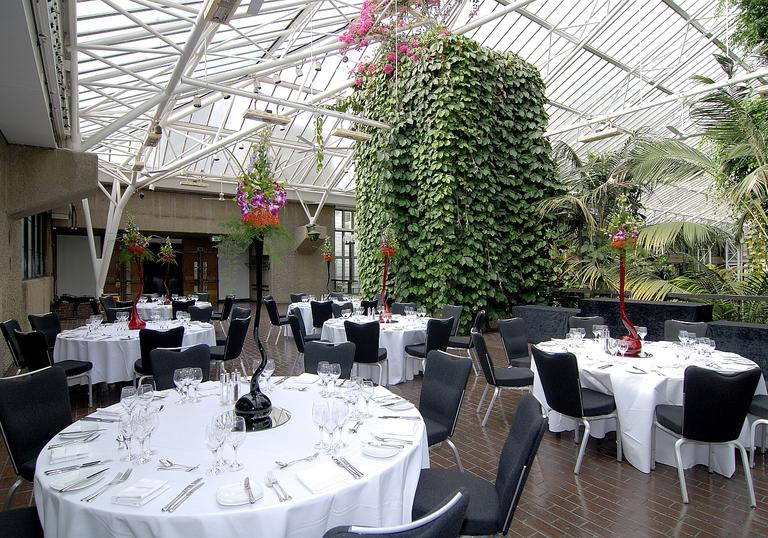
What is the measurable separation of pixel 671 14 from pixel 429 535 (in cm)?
1686

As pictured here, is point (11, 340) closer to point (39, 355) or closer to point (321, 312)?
point (39, 355)

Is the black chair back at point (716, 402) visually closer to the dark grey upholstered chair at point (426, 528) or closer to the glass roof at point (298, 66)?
the dark grey upholstered chair at point (426, 528)

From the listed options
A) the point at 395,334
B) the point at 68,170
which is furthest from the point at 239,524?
the point at 68,170

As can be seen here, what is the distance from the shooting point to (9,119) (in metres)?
5.77

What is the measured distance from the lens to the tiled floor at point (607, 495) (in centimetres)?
286

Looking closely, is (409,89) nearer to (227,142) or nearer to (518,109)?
(518,109)

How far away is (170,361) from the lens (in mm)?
3779

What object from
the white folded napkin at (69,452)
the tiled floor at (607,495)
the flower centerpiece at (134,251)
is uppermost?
the flower centerpiece at (134,251)

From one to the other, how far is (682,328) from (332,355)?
395 centimetres

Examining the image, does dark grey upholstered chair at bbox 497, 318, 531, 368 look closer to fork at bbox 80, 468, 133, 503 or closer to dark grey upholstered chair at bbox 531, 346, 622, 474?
dark grey upholstered chair at bbox 531, 346, 622, 474

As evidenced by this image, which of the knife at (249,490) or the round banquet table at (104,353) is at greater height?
the knife at (249,490)

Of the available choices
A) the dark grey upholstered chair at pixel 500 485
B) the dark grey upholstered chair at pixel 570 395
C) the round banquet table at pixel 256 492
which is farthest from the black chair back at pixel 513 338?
the round banquet table at pixel 256 492

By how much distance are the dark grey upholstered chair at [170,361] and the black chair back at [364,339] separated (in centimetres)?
191

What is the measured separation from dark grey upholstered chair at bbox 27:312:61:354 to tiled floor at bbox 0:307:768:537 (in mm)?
2760
